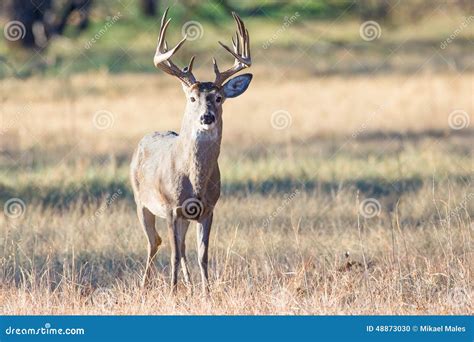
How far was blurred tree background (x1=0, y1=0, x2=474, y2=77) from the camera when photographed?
25281mm

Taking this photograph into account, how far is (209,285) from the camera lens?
10859 mm

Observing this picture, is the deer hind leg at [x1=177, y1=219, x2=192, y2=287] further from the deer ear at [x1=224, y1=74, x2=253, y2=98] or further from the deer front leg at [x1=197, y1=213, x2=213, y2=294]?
the deer ear at [x1=224, y1=74, x2=253, y2=98]

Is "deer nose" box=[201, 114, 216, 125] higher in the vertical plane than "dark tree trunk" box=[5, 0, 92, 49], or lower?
lower

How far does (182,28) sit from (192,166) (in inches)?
519

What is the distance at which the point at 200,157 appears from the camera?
11.0 m

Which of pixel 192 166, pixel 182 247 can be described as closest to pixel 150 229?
pixel 182 247

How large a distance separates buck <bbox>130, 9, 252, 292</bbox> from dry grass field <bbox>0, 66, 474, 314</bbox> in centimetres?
33

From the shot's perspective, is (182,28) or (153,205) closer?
(153,205)

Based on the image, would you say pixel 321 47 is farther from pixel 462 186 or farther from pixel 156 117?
pixel 462 186

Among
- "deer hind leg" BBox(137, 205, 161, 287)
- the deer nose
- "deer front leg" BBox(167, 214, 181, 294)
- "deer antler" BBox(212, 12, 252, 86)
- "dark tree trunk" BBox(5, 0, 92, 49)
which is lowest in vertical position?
"deer front leg" BBox(167, 214, 181, 294)

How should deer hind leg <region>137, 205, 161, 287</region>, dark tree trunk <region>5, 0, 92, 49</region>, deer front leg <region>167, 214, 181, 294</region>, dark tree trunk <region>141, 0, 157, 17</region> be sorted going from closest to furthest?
1. deer front leg <region>167, 214, 181, 294</region>
2. deer hind leg <region>137, 205, 161, 287</region>
3. dark tree trunk <region>5, 0, 92, 49</region>
4. dark tree trunk <region>141, 0, 157, 17</region>

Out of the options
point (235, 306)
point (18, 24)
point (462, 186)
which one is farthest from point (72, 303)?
point (18, 24)

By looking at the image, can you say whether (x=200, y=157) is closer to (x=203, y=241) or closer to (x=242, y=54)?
(x=203, y=241)

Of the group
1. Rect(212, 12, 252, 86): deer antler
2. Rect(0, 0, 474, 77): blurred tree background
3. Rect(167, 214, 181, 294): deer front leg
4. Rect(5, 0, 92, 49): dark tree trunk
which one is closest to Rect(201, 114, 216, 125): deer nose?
Rect(212, 12, 252, 86): deer antler
